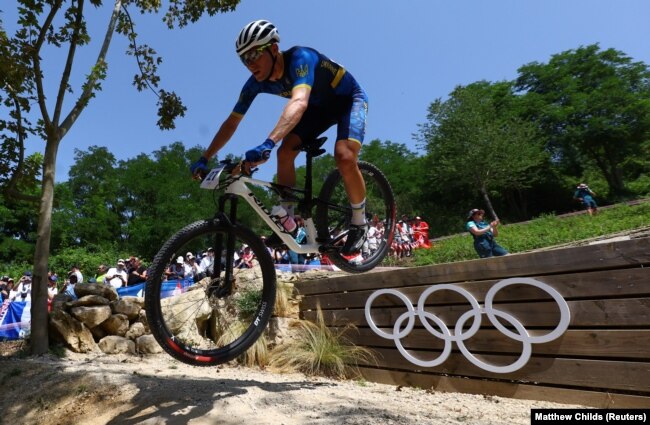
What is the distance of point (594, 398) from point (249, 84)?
4978 mm

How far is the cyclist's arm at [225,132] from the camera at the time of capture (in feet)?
13.8

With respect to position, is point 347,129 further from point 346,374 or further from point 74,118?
point 74,118

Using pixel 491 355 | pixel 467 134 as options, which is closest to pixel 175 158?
pixel 467 134

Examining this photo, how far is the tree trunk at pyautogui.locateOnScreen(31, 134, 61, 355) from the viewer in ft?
25.5

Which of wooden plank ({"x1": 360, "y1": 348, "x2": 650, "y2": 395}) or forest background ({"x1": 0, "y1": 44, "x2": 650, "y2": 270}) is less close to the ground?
forest background ({"x1": 0, "y1": 44, "x2": 650, "y2": 270})

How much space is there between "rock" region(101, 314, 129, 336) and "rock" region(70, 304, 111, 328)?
0.17 m

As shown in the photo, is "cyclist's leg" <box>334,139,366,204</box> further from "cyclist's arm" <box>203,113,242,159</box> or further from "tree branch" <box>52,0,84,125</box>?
"tree branch" <box>52,0,84,125</box>

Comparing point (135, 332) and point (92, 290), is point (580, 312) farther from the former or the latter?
point (92, 290)

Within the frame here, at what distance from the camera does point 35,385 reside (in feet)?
19.4

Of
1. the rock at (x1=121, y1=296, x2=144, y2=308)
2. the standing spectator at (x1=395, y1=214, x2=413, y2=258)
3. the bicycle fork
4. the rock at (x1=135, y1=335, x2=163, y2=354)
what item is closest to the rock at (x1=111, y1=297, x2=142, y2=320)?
the rock at (x1=121, y1=296, x2=144, y2=308)

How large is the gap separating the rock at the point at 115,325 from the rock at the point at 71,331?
0.48m

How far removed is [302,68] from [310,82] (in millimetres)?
142

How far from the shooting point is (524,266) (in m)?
5.79

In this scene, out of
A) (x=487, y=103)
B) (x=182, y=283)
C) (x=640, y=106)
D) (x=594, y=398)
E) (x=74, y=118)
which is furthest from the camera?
(x=487, y=103)
